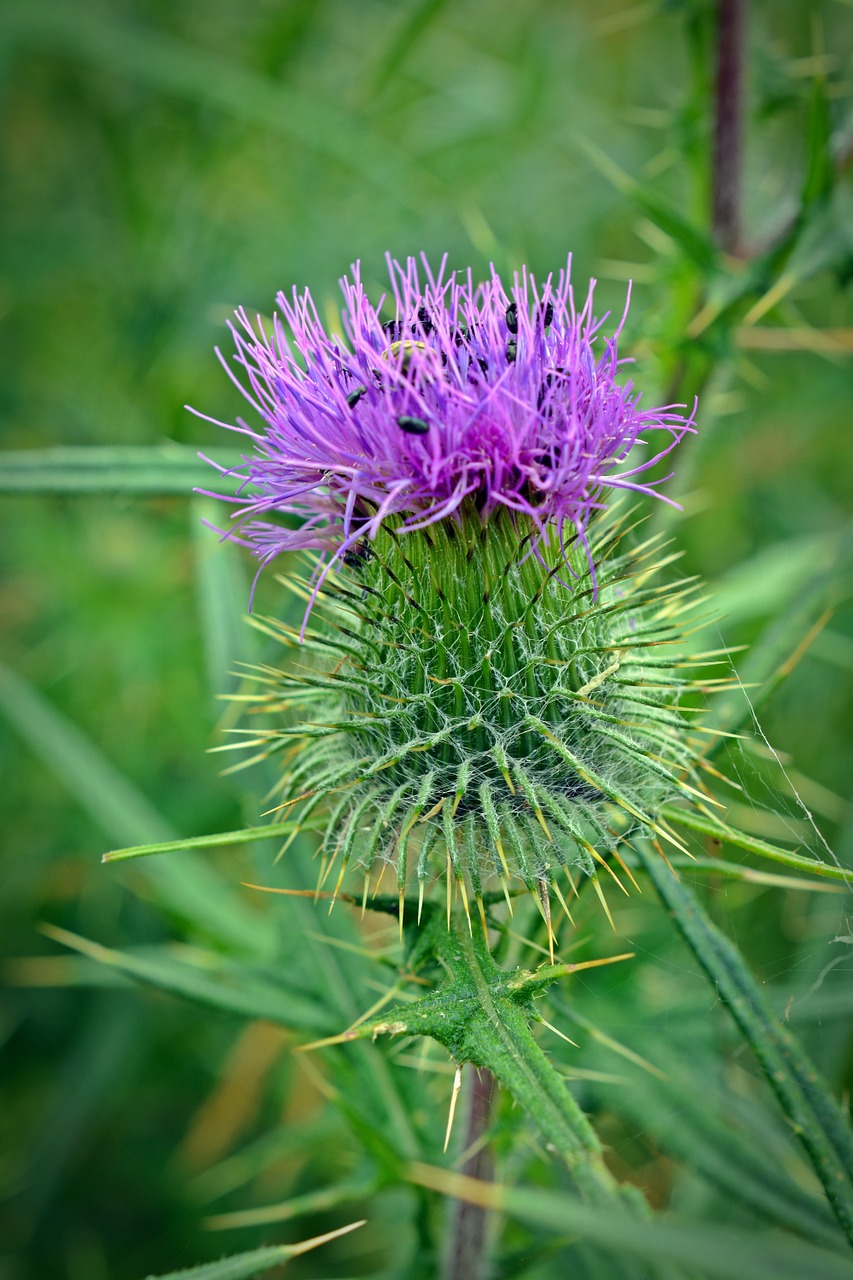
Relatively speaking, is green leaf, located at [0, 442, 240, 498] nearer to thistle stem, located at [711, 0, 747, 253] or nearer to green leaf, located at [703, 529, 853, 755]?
green leaf, located at [703, 529, 853, 755]

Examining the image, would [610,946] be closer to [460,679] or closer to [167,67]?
[460,679]

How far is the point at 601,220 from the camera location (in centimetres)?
451

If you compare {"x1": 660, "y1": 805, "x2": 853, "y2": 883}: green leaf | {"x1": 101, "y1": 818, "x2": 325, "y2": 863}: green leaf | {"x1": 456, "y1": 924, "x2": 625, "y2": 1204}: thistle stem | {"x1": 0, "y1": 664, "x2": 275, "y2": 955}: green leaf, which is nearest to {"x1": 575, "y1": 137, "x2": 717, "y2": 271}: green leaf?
{"x1": 660, "y1": 805, "x2": 853, "y2": 883}: green leaf

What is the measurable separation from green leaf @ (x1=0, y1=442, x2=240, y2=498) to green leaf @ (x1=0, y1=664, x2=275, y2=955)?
104 centimetres

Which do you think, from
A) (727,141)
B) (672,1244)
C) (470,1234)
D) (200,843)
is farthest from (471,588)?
(727,141)

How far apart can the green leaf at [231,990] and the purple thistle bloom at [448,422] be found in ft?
2.97

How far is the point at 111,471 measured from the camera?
2.27 metres

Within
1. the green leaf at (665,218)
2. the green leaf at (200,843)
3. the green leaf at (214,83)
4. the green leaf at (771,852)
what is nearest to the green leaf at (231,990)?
the green leaf at (200,843)

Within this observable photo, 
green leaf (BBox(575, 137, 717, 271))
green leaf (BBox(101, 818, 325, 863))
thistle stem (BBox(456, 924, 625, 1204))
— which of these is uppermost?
green leaf (BBox(575, 137, 717, 271))

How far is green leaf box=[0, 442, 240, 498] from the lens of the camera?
7.26 feet

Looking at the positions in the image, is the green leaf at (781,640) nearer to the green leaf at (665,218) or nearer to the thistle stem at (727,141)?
the green leaf at (665,218)

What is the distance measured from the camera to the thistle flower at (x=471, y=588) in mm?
1715

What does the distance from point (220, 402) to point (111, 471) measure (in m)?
2.50

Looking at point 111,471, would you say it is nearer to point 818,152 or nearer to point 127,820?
point 127,820
